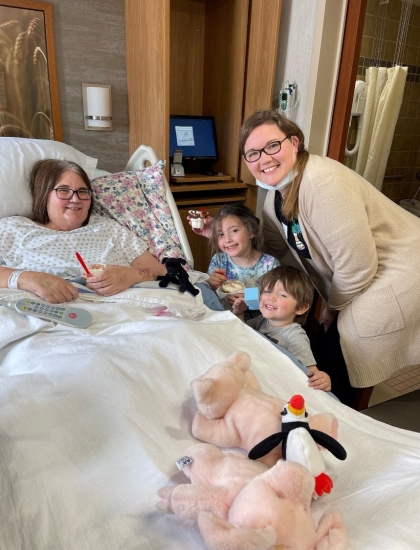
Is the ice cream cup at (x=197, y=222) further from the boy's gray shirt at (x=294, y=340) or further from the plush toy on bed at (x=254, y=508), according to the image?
the plush toy on bed at (x=254, y=508)

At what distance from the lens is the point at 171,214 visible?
1.95 m

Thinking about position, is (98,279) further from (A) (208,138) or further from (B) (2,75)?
(A) (208,138)

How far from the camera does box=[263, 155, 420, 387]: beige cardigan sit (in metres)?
1.41

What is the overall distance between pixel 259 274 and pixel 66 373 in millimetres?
1050

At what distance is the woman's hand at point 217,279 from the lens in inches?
69.6

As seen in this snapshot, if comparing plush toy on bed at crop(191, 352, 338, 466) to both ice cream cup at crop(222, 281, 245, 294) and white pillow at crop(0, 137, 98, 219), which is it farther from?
white pillow at crop(0, 137, 98, 219)

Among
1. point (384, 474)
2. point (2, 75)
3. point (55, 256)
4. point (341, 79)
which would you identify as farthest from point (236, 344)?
point (2, 75)

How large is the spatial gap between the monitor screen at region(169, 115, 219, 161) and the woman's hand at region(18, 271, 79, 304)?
5.03 ft

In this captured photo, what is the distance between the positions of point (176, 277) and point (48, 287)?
47 centimetres

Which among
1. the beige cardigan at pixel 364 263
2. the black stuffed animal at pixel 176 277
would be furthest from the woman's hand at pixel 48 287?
the beige cardigan at pixel 364 263

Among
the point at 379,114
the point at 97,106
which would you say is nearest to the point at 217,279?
the point at 97,106

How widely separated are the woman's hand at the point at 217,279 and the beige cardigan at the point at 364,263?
15.7 inches

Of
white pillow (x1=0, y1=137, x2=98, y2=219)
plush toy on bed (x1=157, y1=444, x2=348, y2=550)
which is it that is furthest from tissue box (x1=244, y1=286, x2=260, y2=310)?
white pillow (x1=0, y1=137, x2=98, y2=219)

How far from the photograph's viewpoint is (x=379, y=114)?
330 centimetres
